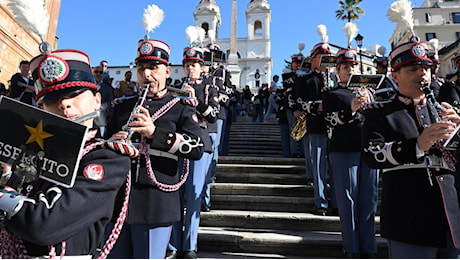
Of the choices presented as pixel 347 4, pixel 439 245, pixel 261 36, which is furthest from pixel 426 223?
pixel 261 36

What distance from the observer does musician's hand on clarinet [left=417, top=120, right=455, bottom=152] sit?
75.2 inches

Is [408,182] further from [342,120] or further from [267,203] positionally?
[267,203]

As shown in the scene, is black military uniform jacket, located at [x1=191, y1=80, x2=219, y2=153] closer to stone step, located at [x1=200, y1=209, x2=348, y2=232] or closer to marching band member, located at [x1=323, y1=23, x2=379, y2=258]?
stone step, located at [x1=200, y1=209, x2=348, y2=232]

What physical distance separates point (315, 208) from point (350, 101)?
6.67 feet

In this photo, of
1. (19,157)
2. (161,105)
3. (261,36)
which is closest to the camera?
(19,157)

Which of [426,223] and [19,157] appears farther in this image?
[426,223]

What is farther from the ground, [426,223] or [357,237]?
[426,223]

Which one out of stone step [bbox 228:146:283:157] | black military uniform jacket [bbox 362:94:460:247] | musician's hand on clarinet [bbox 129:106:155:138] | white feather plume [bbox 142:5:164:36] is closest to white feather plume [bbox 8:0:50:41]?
musician's hand on clarinet [bbox 129:106:155:138]

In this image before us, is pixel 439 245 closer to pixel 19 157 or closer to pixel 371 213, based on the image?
pixel 371 213

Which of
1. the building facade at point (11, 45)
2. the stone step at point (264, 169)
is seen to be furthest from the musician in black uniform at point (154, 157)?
the building facade at point (11, 45)

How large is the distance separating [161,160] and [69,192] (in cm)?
117

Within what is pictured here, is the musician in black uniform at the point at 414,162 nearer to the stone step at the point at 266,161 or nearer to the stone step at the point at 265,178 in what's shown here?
the stone step at the point at 265,178

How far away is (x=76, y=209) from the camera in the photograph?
1.36 m

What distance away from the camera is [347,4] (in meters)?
41.9
